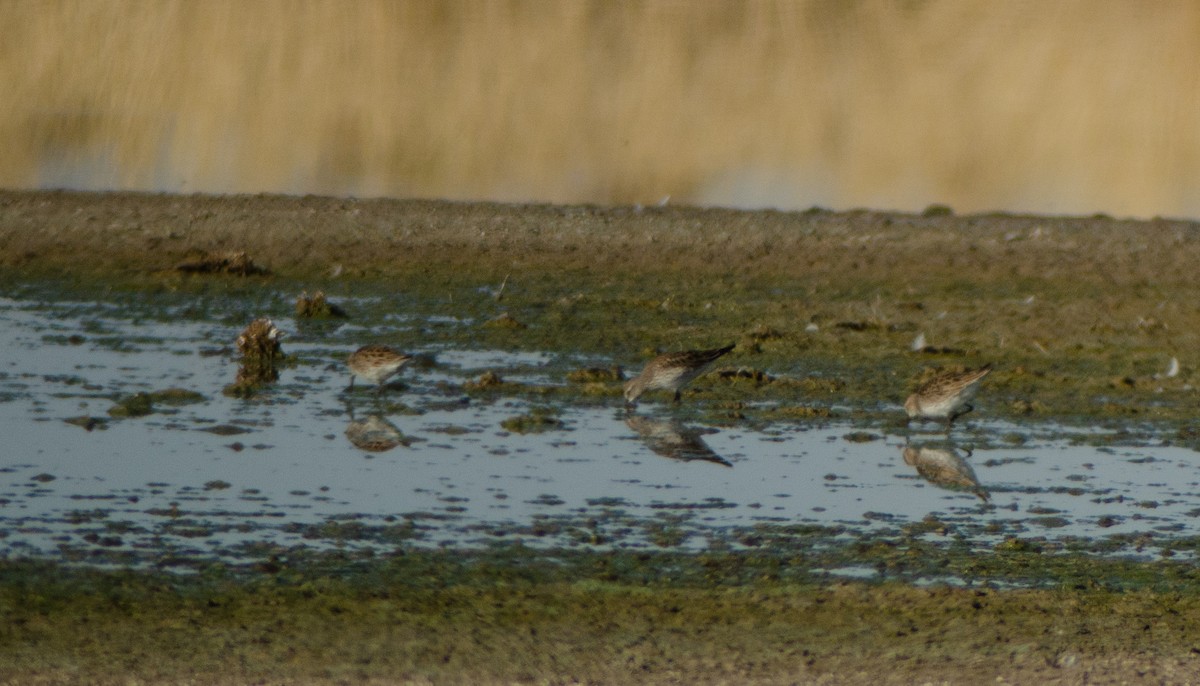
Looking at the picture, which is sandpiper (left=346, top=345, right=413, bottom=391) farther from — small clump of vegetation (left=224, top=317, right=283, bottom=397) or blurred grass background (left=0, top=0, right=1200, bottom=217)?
blurred grass background (left=0, top=0, right=1200, bottom=217)

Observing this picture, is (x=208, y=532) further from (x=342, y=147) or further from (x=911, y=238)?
(x=342, y=147)

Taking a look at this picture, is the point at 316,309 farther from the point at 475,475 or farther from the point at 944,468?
the point at 944,468

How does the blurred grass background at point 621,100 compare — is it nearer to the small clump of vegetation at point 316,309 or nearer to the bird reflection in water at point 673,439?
the small clump of vegetation at point 316,309

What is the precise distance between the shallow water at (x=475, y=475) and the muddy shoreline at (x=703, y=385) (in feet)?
1.28

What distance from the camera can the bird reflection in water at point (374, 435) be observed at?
9.68 m

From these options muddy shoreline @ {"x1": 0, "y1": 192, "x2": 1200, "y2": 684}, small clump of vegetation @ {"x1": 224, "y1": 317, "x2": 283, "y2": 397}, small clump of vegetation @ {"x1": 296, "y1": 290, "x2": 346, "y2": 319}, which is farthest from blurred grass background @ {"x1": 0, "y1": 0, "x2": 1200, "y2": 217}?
small clump of vegetation @ {"x1": 224, "y1": 317, "x2": 283, "y2": 397}

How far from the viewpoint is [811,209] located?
Result: 18.5m

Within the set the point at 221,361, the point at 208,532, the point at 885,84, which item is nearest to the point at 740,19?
the point at 885,84

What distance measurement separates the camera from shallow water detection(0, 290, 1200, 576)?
783 centimetres

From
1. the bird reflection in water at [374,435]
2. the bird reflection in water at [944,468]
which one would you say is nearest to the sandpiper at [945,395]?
the bird reflection in water at [944,468]

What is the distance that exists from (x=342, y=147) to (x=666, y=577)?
1526 cm

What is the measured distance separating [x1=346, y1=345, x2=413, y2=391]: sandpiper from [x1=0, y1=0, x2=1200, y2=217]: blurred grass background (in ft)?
27.5

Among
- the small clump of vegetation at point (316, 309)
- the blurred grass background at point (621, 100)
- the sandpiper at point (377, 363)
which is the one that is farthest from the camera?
the blurred grass background at point (621, 100)

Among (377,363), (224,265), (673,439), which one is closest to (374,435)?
(377,363)
